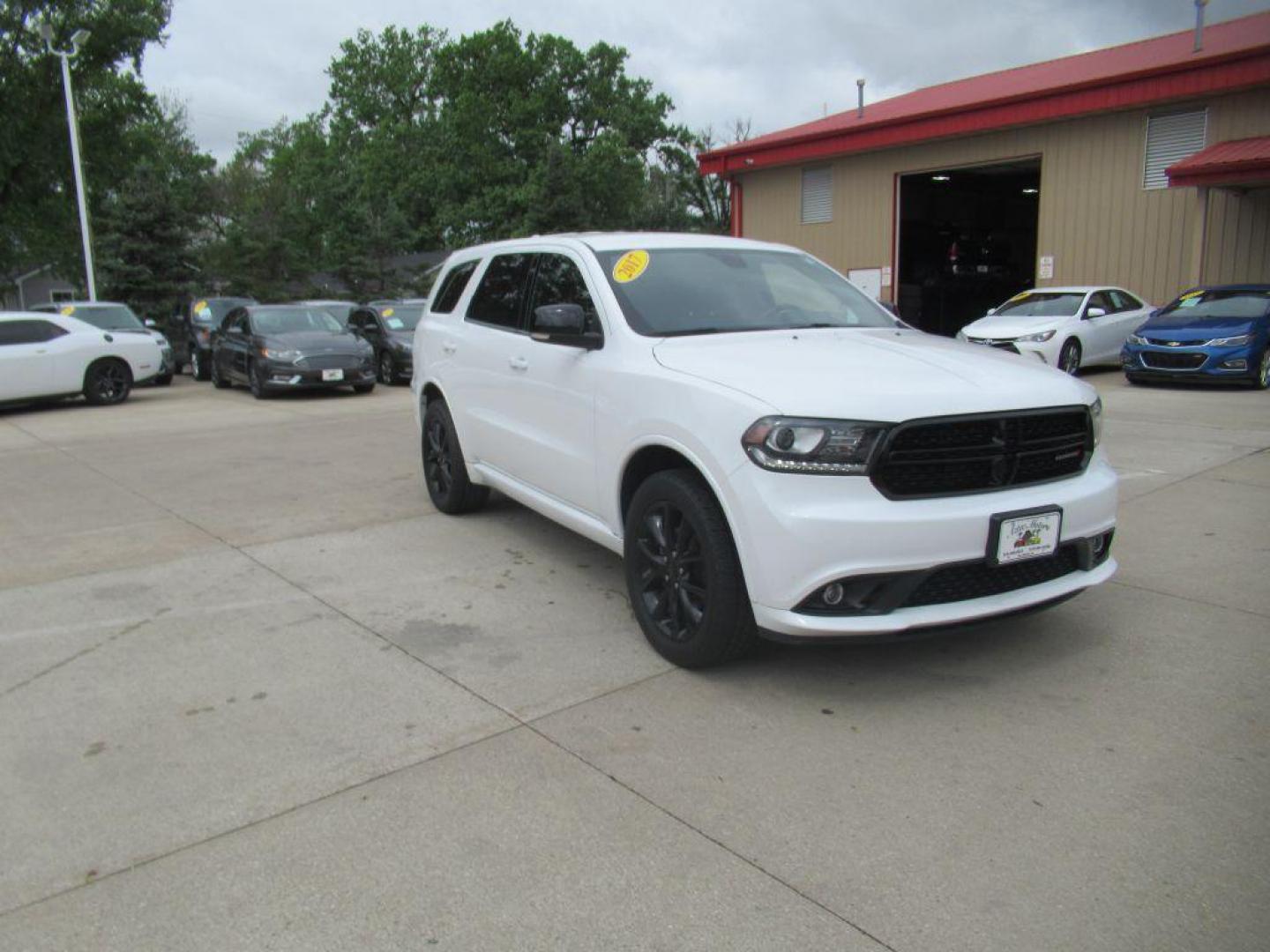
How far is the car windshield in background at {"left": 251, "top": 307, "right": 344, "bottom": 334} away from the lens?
16188 millimetres

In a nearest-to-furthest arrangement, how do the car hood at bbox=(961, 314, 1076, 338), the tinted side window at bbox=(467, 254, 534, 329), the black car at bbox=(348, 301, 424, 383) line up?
the tinted side window at bbox=(467, 254, 534, 329), the car hood at bbox=(961, 314, 1076, 338), the black car at bbox=(348, 301, 424, 383)

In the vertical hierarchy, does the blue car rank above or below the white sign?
below

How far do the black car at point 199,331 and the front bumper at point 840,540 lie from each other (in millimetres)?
17056

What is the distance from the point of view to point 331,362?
15344 millimetres

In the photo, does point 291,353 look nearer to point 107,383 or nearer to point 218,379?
point 107,383

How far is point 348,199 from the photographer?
49.0 metres

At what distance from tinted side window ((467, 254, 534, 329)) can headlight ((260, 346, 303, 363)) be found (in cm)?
972

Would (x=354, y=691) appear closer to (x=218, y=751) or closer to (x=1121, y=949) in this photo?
(x=218, y=751)

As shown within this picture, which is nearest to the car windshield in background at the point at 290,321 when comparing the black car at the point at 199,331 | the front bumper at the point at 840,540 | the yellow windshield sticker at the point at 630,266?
the black car at the point at 199,331

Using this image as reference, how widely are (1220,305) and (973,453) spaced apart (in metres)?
13.4

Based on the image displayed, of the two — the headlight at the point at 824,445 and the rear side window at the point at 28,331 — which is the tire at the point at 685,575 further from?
the rear side window at the point at 28,331

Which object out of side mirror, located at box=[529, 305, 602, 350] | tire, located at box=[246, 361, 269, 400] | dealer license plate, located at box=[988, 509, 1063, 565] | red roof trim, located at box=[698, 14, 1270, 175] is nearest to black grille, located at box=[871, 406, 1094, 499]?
dealer license plate, located at box=[988, 509, 1063, 565]

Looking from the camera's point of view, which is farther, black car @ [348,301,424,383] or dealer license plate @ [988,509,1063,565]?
black car @ [348,301,424,383]

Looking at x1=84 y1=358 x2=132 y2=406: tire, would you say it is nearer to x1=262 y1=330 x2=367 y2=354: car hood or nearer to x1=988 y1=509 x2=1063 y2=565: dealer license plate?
x1=262 y1=330 x2=367 y2=354: car hood
